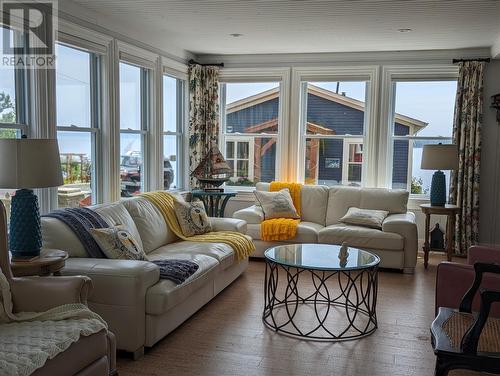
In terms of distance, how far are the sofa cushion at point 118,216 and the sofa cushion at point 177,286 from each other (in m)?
0.27

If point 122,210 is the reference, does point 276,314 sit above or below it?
below

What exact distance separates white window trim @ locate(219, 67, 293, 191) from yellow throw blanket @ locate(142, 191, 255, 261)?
6.78 feet

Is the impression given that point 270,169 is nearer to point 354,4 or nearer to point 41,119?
point 354,4

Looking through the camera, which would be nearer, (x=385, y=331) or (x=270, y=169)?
(x=385, y=331)

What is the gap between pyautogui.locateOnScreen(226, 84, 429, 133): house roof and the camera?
653 centimetres

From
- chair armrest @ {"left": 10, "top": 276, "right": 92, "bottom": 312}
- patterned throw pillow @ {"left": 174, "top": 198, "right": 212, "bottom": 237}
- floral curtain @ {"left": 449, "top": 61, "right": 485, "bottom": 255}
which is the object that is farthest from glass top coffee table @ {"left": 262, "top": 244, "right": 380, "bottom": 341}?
floral curtain @ {"left": 449, "top": 61, "right": 485, "bottom": 255}

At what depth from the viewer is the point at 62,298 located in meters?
2.54

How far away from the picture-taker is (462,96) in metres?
6.13

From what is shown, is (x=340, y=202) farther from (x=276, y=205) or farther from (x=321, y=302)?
(x=321, y=302)

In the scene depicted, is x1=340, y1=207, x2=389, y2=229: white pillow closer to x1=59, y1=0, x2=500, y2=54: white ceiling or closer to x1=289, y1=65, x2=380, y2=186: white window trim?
x1=289, y1=65, x2=380, y2=186: white window trim

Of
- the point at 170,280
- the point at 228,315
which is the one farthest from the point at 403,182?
the point at 170,280

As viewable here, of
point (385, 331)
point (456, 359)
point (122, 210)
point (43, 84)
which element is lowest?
point (385, 331)

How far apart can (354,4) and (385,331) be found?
2647 millimetres

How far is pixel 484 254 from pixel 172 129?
13.7ft
